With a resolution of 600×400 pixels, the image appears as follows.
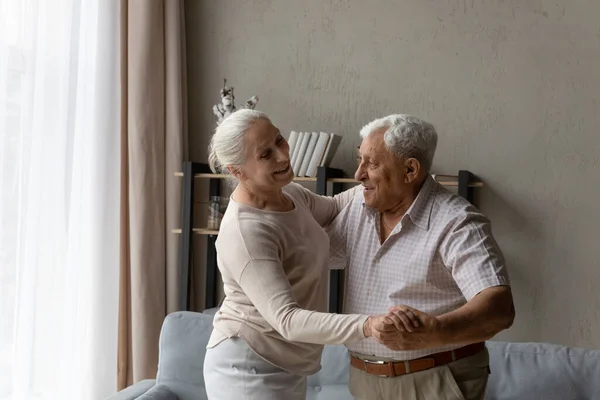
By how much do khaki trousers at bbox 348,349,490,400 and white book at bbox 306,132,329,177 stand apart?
1.48 meters

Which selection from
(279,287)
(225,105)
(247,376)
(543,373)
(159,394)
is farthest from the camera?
(225,105)

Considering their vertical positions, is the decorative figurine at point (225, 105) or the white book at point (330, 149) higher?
the decorative figurine at point (225, 105)

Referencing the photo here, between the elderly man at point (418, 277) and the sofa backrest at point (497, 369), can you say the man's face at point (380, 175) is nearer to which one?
the elderly man at point (418, 277)

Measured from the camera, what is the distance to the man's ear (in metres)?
2.01

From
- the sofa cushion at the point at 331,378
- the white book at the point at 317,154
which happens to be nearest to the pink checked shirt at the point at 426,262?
the sofa cushion at the point at 331,378

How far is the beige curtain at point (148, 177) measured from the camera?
3.50 meters

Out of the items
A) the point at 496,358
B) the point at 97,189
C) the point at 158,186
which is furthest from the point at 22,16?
the point at 496,358

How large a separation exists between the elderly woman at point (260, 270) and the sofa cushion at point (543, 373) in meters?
0.94

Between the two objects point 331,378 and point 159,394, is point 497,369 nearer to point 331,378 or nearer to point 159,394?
point 331,378

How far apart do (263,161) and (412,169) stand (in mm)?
406

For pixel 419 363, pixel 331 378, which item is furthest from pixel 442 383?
pixel 331 378

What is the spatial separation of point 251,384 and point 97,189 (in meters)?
1.67

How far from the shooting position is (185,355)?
9.59ft

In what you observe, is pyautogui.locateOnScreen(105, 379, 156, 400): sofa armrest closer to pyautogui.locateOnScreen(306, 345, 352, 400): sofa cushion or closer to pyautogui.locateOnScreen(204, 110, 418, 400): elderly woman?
pyautogui.locateOnScreen(306, 345, 352, 400): sofa cushion
